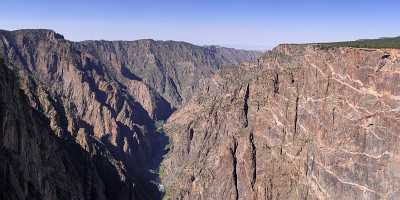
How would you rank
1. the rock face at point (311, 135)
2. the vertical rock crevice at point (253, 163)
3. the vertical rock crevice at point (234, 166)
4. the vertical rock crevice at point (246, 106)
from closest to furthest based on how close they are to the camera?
the rock face at point (311, 135)
the vertical rock crevice at point (253, 163)
the vertical rock crevice at point (234, 166)
the vertical rock crevice at point (246, 106)

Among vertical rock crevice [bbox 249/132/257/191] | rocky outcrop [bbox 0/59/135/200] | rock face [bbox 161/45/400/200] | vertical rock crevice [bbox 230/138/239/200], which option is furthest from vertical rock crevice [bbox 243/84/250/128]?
rocky outcrop [bbox 0/59/135/200]

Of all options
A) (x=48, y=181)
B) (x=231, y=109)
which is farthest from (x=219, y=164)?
(x=48, y=181)

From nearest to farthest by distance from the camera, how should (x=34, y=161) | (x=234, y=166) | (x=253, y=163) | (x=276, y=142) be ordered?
(x=34, y=161) → (x=276, y=142) → (x=253, y=163) → (x=234, y=166)

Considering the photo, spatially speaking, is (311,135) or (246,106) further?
(246,106)

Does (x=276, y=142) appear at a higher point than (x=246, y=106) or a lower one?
lower

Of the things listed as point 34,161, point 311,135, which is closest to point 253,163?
point 311,135

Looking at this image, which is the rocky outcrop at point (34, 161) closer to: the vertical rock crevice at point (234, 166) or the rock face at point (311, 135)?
the vertical rock crevice at point (234, 166)

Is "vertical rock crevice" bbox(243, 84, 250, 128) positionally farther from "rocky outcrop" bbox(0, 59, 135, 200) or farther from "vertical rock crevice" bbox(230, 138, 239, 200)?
"rocky outcrop" bbox(0, 59, 135, 200)

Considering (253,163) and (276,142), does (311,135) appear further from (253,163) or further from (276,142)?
(253,163)

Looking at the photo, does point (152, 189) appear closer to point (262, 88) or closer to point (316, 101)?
point (262, 88)

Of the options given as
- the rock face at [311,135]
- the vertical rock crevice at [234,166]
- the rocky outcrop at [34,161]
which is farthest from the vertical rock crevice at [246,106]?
the rocky outcrop at [34,161]
